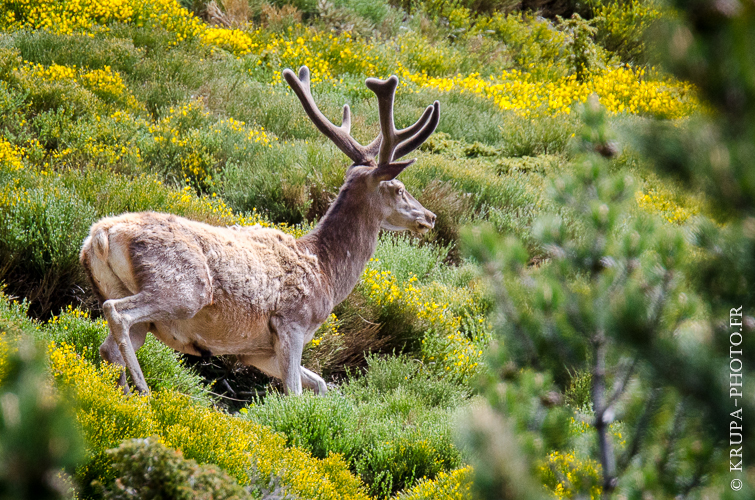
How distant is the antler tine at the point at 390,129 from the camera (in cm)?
521

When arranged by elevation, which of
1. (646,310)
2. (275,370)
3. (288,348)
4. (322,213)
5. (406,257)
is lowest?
(406,257)

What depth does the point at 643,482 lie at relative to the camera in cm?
183

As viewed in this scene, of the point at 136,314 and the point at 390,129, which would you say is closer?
the point at 136,314

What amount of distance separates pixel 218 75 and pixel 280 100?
1185 millimetres

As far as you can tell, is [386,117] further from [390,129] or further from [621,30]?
[621,30]

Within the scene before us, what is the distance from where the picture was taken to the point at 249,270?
4.41m

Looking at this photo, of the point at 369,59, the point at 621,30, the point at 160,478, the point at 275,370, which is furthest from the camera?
the point at 621,30

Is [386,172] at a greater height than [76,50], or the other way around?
[386,172]

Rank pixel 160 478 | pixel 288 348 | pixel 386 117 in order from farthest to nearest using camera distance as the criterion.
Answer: pixel 386 117 → pixel 288 348 → pixel 160 478

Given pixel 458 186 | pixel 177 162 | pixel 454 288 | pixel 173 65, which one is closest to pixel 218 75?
pixel 173 65

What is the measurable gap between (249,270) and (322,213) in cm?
416

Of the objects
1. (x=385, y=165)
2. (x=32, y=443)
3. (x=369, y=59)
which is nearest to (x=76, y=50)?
(x=369, y=59)

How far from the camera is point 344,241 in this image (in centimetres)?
508

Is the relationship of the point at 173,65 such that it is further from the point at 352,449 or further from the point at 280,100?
the point at 352,449
